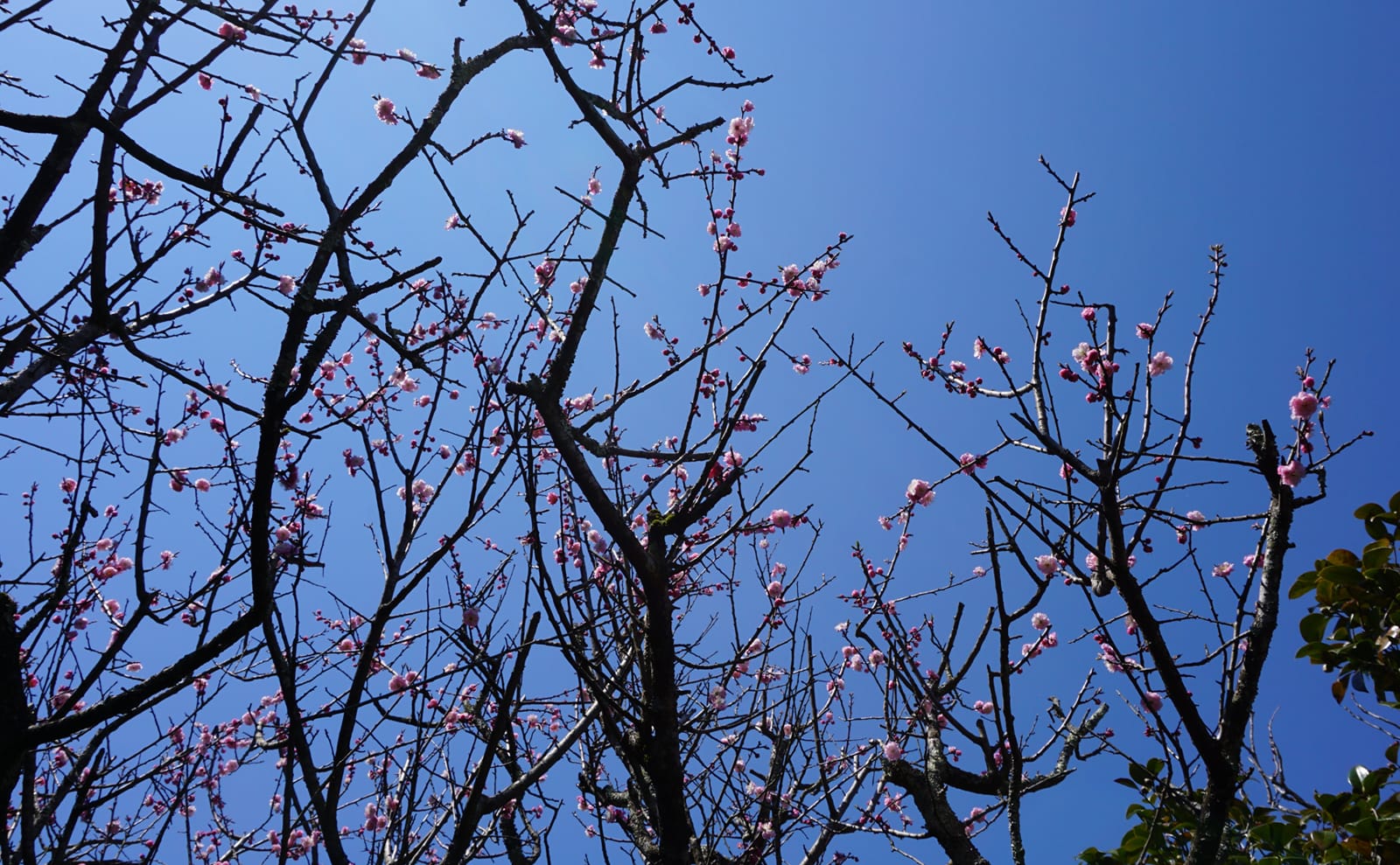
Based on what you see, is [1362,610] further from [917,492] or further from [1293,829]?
[917,492]

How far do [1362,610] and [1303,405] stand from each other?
4.86 ft

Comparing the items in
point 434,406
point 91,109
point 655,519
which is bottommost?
point 655,519

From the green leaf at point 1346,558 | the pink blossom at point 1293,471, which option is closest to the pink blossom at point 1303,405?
the pink blossom at point 1293,471

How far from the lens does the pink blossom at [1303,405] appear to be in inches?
166

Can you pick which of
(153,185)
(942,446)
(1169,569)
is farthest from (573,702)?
(153,185)

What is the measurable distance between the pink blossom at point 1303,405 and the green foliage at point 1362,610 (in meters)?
1.13

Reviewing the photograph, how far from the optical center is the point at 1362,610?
318cm

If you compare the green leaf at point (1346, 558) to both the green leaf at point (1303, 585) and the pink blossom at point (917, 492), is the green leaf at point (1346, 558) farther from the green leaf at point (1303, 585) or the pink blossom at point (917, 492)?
the pink blossom at point (917, 492)

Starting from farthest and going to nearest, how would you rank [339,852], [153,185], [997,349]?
1. [997,349]
2. [153,185]
3. [339,852]

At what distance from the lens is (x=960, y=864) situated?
157 inches

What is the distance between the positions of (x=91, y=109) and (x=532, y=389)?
1.75 m

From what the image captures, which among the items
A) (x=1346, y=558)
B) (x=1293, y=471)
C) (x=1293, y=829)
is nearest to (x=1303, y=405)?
(x=1293, y=471)

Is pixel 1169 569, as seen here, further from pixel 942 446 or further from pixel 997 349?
pixel 997 349

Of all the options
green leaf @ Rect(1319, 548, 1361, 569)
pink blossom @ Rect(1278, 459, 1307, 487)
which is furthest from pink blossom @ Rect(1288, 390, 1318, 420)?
green leaf @ Rect(1319, 548, 1361, 569)
